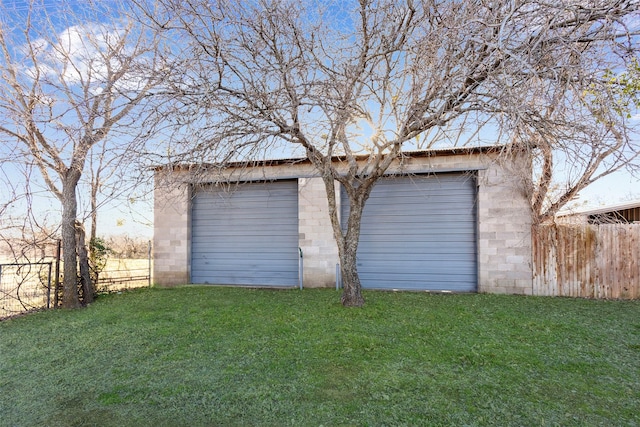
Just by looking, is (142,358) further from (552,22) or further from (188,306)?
(552,22)

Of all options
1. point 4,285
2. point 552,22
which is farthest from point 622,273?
point 4,285

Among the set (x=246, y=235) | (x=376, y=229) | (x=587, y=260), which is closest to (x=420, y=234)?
(x=376, y=229)

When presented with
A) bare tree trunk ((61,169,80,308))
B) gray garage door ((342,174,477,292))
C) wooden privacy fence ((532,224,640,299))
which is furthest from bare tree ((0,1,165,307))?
wooden privacy fence ((532,224,640,299))

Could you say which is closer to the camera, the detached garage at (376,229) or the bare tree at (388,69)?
the bare tree at (388,69)

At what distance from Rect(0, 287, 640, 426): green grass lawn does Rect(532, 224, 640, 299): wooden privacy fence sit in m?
1.11

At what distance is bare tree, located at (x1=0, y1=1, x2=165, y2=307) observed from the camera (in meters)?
5.77

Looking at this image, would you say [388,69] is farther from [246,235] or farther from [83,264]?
[83,264]

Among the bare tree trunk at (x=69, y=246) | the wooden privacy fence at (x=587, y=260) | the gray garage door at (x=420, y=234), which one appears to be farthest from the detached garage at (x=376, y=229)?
the bare tree trunk at (x=69, y=246)

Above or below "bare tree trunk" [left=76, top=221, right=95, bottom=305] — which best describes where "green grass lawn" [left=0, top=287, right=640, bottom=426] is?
below

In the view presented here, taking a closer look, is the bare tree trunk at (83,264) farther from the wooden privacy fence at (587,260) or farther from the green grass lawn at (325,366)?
the wooden privacy fence at (587,260)

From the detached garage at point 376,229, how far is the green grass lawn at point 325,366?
→ 1.82 m

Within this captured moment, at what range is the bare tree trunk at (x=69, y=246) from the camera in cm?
702

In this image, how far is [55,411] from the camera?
299 centimetres

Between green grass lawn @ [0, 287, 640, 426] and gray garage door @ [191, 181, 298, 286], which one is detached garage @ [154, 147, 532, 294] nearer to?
gray garage door @ [191, 181, 298, 286]
